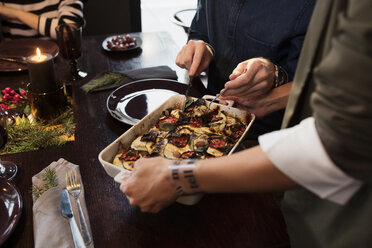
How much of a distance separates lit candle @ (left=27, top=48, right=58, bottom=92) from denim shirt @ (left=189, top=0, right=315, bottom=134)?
0.74 m

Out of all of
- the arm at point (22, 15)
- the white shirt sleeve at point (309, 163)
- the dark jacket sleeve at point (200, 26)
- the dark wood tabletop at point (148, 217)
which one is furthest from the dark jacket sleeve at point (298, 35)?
the arm at point (22, 15)

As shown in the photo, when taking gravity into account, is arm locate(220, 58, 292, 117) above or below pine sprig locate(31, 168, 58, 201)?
above

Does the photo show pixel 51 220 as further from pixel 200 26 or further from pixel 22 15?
pixel 22 15

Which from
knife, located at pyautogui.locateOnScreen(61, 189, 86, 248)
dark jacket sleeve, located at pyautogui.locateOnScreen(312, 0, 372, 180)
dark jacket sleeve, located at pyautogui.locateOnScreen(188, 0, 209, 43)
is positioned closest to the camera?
dark jacket sleeve, located at pyautogui.locateOnScreen(312, 0, 372, 180)

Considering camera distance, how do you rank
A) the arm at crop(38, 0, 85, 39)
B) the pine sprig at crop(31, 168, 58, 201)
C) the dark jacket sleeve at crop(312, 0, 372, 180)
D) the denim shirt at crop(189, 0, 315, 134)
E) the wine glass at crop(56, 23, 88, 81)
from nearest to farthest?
the dark jacket sleeve at crop(312, 0, 372, 180) → the pine sprig at crop(31, 168, 58, 201) → the denim shirt at crop(189, 0, 315, 134) → the wine glass at crop(56, 23, 88, 81) → the arm at crop(38, 0, 85, 39)

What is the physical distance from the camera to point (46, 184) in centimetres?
89

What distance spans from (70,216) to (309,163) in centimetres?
58

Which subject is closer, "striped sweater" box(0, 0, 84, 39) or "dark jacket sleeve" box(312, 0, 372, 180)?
"dark jacket sleeve" box(312, 0, 372, 180)

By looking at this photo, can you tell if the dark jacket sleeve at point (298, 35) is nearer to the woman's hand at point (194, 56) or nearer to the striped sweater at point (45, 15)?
the woman's hand at point (194, 56)

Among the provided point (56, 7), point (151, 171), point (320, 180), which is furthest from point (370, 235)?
point (56, 7)

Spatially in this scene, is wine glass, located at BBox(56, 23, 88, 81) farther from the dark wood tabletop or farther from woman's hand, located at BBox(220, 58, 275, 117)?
woman's hand, located at BBox(220, 58, 275, 117)

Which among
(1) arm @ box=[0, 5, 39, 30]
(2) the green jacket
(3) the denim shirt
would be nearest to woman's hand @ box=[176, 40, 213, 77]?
(3) the denim shirt

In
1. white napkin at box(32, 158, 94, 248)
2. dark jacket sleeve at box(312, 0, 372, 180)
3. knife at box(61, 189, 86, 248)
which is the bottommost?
white napkin at box(32, 158, 94, 248)

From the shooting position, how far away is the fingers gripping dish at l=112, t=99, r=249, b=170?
914mm
